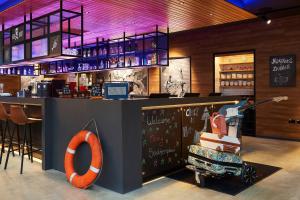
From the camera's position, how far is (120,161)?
358 centimetres

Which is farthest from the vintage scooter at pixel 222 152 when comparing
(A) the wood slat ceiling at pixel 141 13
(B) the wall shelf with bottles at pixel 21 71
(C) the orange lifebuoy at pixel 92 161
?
(B) the wall shelf with bottles at pixel 21 71

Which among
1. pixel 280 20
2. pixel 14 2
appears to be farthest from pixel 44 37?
pixel 280 20

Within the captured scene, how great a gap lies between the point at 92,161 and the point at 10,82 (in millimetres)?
8940

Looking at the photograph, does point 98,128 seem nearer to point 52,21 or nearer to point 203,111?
point 203,111

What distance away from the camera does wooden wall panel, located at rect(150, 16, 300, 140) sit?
7070 millimetres

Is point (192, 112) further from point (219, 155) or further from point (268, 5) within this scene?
point (268, 5)

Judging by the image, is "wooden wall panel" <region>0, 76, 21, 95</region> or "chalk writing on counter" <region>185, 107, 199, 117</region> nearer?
"chalk writing on counter" <region>185, 107, 199, 117</region>

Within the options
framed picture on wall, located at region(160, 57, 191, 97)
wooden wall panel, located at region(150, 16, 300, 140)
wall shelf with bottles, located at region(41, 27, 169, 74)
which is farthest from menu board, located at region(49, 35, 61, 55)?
wooden wall panel, located at region(150, 16, 300, 140)

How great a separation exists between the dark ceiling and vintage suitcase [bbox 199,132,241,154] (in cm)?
344

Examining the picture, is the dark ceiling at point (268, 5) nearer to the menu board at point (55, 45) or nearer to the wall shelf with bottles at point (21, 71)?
the menu board at point (55, 45)

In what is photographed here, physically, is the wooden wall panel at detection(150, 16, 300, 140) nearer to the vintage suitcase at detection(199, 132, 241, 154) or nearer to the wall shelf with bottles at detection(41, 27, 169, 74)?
the wall shelf with bottles at detection(41, 27, 169, 74)

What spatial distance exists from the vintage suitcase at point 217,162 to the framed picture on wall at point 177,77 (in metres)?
5.11

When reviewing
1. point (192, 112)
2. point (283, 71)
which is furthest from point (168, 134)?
point (283, 71)

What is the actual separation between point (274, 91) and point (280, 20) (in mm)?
1807
